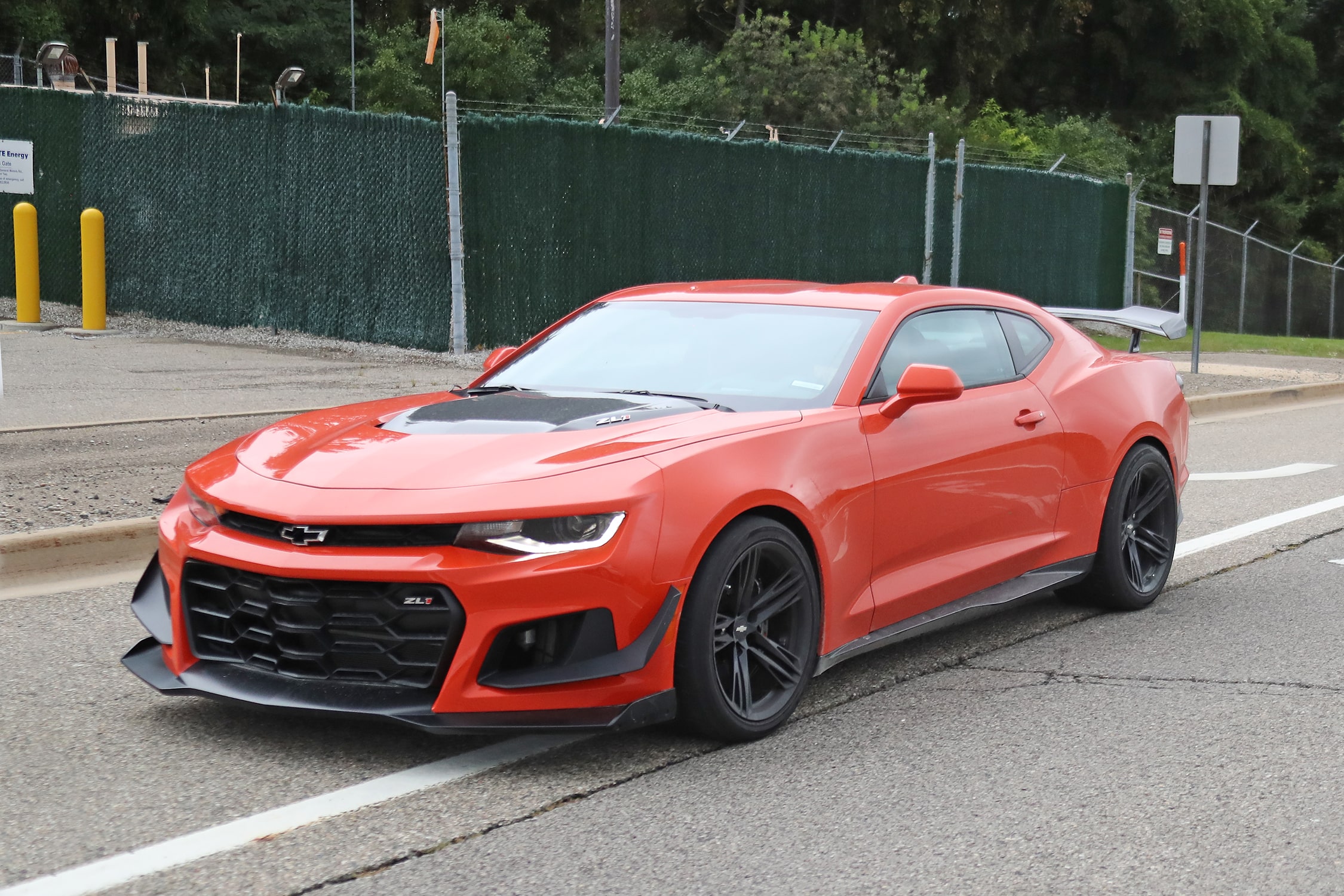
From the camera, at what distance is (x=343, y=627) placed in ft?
13.9

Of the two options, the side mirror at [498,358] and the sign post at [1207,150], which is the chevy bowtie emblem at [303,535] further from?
the sign post at [1207,150]

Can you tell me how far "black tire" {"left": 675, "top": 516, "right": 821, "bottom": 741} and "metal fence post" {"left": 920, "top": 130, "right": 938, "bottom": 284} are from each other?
17054 mm

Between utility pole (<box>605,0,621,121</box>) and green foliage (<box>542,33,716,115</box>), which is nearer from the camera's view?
utility pole (<box>605,0,621,121</box>)

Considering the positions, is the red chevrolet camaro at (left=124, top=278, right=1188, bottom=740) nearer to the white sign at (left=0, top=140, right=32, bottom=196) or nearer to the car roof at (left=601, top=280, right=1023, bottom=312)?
the car roof at (left=601, top=280, right=1023, bottom=312)

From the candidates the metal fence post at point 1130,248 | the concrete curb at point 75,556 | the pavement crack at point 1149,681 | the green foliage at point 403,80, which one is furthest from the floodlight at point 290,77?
the pavement crack at point 1149,681

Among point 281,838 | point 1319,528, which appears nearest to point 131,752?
point 281,838

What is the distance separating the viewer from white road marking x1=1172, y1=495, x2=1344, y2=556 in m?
8.16

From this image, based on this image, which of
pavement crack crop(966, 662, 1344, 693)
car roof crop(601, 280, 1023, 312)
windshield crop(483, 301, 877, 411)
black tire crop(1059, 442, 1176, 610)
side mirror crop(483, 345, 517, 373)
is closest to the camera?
windshield crop(483, 301, 877, 411)

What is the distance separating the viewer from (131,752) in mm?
4527

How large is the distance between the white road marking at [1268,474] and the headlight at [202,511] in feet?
24.3

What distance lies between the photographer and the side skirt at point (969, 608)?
5.14m

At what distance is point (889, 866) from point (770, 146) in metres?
15.8

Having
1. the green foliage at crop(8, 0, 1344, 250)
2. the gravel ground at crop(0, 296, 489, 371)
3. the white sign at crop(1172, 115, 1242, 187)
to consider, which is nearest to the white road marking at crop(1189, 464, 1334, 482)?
the white sign at crop(1172, 115, 1242, 187)

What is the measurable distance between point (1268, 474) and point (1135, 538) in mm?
4697
